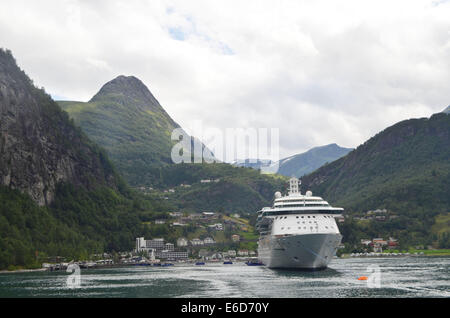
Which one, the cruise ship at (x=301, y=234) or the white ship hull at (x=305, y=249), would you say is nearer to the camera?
the white ship hull at (x=305, y=249)

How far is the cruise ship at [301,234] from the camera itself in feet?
409

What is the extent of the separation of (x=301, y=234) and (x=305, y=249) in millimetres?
3587

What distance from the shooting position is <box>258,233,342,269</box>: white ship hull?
4860 inches

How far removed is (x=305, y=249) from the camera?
410 feet

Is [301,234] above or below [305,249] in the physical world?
above

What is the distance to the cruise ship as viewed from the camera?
125 m

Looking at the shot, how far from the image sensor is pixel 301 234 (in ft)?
405

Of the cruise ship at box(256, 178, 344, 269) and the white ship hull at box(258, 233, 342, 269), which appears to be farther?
the cruise ship at box(256, 178, 344, 269)

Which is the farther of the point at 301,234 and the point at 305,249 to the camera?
the point at 305,249
